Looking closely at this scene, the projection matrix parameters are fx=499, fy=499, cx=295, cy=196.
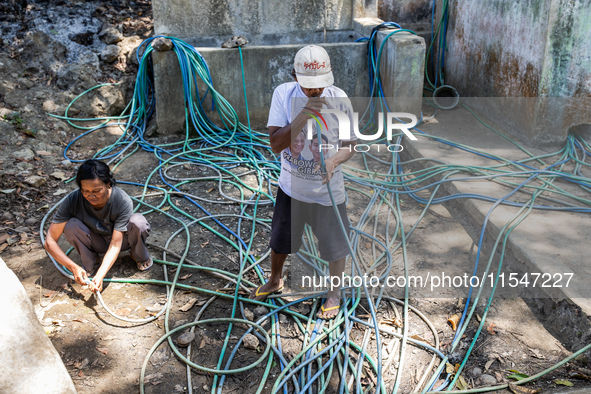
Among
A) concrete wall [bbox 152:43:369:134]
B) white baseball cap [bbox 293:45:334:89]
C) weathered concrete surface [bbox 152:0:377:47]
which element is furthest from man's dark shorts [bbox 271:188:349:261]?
weathered concrete surface [bbox 152:0:377:47]

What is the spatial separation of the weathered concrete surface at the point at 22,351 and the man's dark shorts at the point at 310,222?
128 cm

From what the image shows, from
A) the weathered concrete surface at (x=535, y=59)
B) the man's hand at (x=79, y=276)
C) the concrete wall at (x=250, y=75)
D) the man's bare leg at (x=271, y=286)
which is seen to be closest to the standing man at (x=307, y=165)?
the man's bare leg at (x=271, y=286)

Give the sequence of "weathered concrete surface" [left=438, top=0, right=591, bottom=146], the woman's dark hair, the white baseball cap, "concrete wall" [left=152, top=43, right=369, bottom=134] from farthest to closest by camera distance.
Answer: "concrete wall" [left=152, top=43, right=369, bottom=134]
"weathered concrete surface" [left=438, top=0, right=591, bottom=146]
the woman's dark hair
the white baseball cap

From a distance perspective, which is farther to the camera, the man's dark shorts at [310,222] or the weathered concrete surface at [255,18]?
the weathered concrete surface at [255,18]

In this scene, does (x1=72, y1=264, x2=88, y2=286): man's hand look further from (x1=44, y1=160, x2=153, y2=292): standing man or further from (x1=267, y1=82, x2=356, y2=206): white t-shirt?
(x1=267, y1=82, x2=356, y2=206): white t-shirt

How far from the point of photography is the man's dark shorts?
270 cm

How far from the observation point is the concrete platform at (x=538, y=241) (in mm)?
2709

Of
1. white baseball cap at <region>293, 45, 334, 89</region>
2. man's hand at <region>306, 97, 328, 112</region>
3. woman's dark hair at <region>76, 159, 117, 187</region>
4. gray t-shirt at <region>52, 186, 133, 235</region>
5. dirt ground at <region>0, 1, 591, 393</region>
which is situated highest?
white baseball cap at <region>293, 45, 334, 89</region>

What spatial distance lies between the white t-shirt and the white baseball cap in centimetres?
11

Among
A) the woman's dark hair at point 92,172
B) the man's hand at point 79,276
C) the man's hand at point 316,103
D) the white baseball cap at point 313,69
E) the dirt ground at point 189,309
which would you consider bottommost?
the dirt ground at point 189,309

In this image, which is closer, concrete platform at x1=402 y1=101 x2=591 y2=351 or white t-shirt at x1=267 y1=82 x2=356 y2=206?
white t-shirt at x1=267 y1=82 x2=356 y2=206

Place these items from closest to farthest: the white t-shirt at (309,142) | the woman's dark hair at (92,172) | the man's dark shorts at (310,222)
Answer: the white t-shirt at (309,142)
the man's dark shorts at (310,222)
the woman's dark hair at (92,172)

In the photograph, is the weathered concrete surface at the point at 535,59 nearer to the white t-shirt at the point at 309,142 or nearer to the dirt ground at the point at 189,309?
the dirt ground at the point at 189,309

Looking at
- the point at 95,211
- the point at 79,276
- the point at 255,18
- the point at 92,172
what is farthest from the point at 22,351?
the point at 255,18
